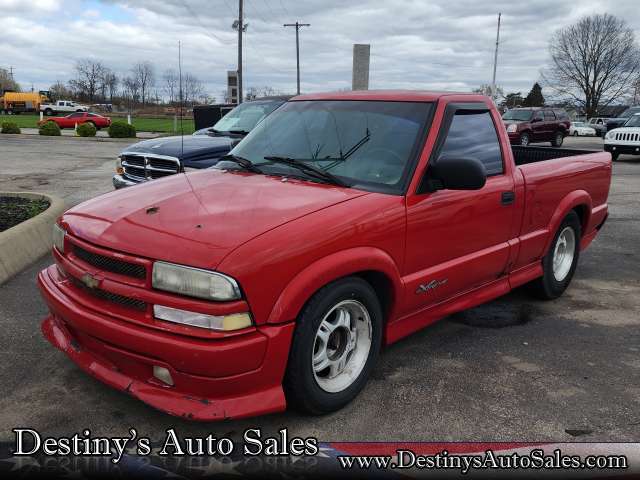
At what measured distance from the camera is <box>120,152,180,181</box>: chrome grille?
7.13 m

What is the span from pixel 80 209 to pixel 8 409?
1.17 metres

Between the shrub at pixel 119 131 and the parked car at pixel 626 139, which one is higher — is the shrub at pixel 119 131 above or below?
below

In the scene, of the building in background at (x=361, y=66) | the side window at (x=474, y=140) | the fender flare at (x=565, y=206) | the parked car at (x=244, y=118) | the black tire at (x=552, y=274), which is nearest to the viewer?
the side window at (x=474, y=140)

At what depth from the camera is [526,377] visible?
3.69m

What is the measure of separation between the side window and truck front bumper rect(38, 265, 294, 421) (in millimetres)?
1767

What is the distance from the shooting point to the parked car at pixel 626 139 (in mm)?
17953

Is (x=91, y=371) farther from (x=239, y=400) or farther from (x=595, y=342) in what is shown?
(x=595, y=342)

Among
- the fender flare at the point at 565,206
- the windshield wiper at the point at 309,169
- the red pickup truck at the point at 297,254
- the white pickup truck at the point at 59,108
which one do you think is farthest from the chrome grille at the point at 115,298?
the white pickup truck at the point at 59,108

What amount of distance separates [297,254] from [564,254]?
3599 millimetres

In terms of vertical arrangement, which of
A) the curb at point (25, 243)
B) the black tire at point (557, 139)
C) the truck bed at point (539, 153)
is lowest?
the curb at point (25, 243)

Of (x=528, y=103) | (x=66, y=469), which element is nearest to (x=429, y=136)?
(x=66, y=469)

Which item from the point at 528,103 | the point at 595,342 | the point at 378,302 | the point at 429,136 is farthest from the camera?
the point at 528,103

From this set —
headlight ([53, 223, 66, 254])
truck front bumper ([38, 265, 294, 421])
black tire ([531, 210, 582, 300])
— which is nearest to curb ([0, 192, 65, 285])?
headlight ([53, 223, 66, 254])

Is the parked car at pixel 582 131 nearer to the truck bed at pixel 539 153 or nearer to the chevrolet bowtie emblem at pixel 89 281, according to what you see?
the truck bed at pixel 539 153
